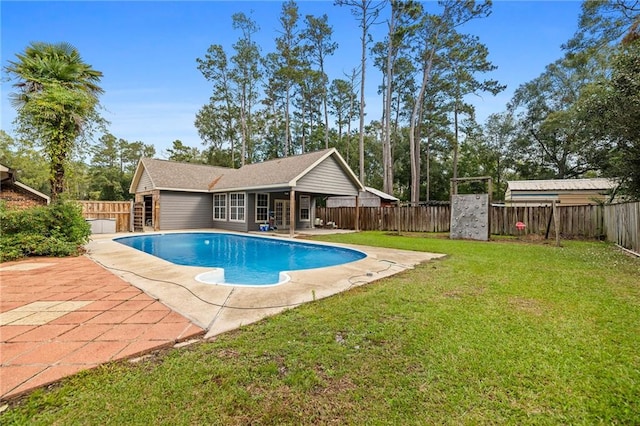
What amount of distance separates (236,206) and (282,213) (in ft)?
8.81

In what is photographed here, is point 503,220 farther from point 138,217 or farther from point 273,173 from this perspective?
point 138,217

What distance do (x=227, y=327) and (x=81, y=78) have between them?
11674 millimetres

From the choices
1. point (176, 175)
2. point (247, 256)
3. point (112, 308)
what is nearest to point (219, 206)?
point (176, 175)

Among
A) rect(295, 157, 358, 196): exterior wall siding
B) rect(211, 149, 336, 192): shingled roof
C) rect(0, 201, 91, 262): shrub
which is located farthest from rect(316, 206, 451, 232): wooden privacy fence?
rect(0, 201, 91, 262): shrub

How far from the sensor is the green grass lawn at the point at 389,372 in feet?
5.96

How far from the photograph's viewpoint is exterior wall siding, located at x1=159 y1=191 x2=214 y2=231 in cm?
1587

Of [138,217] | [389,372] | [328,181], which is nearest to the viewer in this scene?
[389,372]

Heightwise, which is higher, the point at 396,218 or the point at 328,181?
the point at 328,181

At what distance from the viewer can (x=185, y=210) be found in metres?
16.7

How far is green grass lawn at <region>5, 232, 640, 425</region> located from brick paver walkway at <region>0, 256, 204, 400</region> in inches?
10.4

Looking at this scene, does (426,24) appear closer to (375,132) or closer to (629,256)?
(375,132)

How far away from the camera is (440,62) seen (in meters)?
21.5

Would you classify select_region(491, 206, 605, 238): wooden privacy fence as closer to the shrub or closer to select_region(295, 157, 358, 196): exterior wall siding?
select_region(295, 157, 358, 196): exterior wall siding

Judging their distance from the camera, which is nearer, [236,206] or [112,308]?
[112,308]
